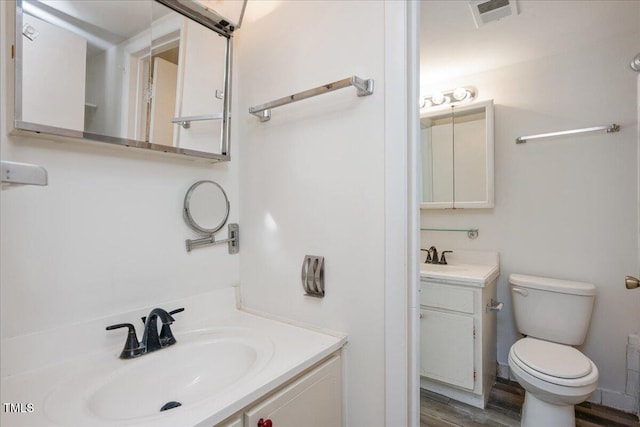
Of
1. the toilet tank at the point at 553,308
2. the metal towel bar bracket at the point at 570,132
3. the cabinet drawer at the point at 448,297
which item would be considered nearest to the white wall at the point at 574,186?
the metal towel bar bracket at the point at 570,132

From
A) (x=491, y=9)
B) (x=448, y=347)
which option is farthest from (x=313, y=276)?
(x=491, y=9)

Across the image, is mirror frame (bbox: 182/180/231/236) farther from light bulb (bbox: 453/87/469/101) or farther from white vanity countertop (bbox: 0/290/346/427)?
light bulb (bbox: 453/87/469/101)

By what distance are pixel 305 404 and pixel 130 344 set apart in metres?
0.59

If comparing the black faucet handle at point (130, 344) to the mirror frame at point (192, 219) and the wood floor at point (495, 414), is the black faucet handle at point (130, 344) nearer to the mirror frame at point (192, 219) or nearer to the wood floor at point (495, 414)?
the mirror frame at point (192, 219)

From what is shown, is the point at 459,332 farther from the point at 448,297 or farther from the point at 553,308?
the point at 553,308

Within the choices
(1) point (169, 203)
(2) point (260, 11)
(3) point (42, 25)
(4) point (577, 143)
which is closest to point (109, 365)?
(1) point (169, 203)

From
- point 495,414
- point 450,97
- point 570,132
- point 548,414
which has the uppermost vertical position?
point 450,97

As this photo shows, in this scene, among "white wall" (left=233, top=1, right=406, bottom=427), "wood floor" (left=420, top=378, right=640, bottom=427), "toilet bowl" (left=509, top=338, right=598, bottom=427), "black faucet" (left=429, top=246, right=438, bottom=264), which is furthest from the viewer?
"black faucet" (left=429, top=246, right=438, bottom=264)

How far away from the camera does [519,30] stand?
166 cm

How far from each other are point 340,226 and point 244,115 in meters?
0.73

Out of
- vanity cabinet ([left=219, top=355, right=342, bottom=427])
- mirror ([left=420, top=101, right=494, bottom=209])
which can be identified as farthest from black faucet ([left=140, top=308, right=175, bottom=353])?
mirror ([left=420, top=101, right=494, bottom=209])

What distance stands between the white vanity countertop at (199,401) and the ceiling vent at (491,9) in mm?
1639

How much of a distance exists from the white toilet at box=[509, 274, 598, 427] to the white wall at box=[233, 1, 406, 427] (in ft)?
3.27

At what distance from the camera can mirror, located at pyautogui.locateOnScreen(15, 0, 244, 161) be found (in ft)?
2.68
